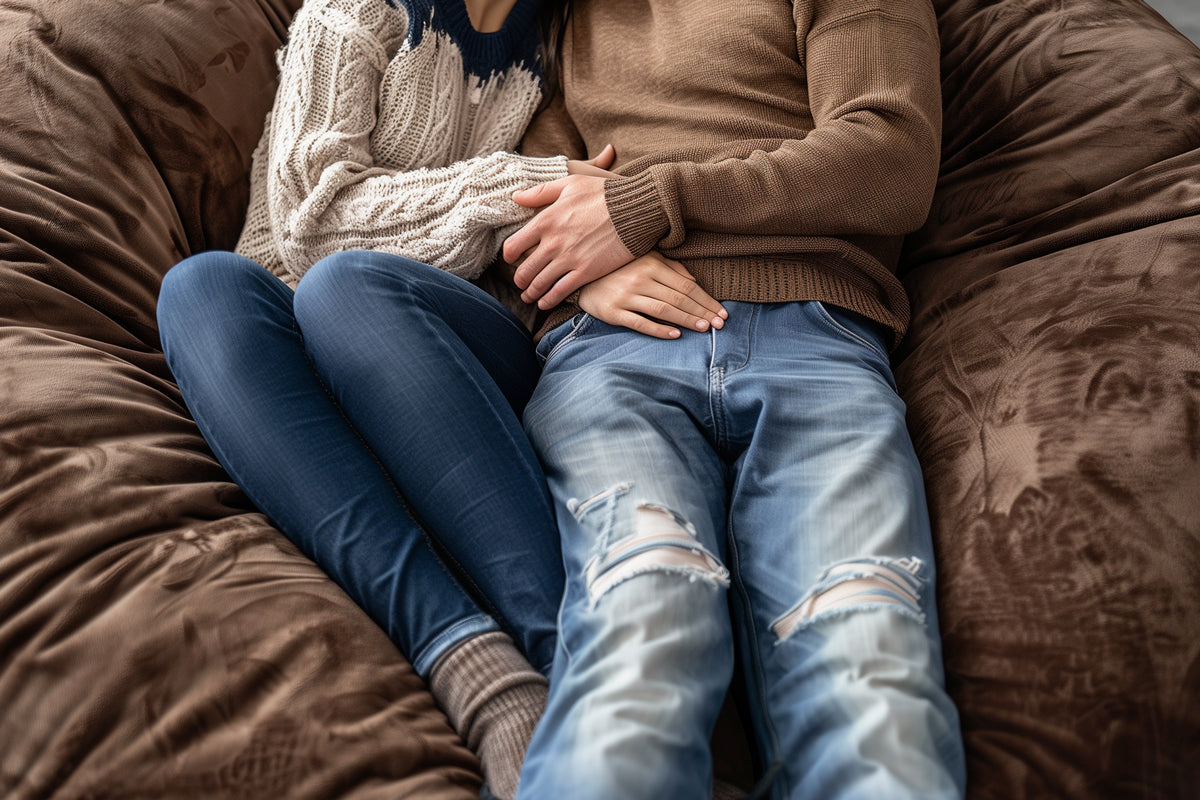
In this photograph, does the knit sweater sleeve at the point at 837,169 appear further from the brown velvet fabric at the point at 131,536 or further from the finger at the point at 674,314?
the brown velvet fabric at the point at 131,536

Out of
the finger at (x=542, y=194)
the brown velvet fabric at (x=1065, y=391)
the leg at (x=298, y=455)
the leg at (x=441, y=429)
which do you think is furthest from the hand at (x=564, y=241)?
the brown velvet fabric at (x=1065, y=391)

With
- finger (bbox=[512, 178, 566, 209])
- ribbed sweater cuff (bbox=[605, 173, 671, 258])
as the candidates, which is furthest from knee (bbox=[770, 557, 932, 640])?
finger (bbox=[512, 178, 566, 209])

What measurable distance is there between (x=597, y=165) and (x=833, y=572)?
65 cm

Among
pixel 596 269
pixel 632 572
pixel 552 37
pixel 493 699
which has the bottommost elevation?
pixel 493 699

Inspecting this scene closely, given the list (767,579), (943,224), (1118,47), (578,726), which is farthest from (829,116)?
(578,726)

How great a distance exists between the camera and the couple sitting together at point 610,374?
672 mm

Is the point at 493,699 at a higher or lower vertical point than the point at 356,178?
lower

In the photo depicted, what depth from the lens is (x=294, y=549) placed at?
841 mm

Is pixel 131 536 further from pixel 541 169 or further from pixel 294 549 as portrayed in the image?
pixel 541 169

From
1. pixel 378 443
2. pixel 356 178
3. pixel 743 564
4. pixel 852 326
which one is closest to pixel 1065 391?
pixel 852 326

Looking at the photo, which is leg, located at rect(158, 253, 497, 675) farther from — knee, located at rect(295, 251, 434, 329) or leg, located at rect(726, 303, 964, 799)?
leg, located at rect(726, 303, 964, 799)

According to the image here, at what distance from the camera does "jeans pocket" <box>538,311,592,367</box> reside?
39.2 inches

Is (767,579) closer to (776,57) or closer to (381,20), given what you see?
(776,57)

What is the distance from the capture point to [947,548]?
0.80 meters
